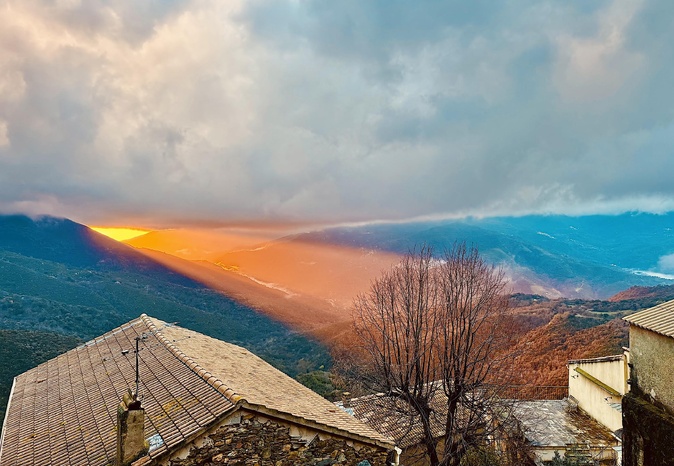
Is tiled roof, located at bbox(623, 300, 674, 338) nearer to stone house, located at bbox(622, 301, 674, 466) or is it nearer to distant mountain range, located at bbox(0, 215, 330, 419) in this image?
stone house, located at bbox(622, 301, 674, 466)

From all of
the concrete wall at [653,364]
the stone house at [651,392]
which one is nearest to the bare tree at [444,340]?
the stone house at [651,392]

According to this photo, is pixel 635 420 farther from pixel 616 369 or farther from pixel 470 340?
pixel 616 369

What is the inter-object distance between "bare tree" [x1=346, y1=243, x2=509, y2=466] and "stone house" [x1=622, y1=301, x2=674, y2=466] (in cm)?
394

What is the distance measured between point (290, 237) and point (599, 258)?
460 ft

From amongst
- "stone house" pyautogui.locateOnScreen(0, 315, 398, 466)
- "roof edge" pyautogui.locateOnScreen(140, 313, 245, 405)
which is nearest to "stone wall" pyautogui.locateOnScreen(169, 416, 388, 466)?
"stone house" pyautogui.locateOnScreen(0, 315, 398, 466)

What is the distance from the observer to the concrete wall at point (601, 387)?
18844mm

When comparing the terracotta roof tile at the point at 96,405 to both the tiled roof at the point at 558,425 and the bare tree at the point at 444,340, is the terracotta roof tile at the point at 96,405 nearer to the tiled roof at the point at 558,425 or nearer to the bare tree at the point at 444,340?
the bare tree at the point at 444,340

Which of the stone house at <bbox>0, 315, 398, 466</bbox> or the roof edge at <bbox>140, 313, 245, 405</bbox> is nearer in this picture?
the stone house at <bbox>0, 315, 398, 466</bbox>

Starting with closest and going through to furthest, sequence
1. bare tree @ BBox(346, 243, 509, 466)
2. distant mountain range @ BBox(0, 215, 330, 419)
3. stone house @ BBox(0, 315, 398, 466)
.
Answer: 1. stone house @ BBox(0, 315, 398, 466)
2. bare tree @ BBox(346, 243, 509, 466)
3. distant mountain range @ BBox(0, 215, 330, 419)

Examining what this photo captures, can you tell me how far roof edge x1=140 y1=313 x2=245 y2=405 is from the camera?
26.9 feet

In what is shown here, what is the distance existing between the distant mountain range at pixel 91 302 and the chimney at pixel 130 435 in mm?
21463

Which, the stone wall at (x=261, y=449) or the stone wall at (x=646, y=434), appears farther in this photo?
the stone wall at (x=646, y=434)

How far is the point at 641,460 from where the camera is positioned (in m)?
10.4

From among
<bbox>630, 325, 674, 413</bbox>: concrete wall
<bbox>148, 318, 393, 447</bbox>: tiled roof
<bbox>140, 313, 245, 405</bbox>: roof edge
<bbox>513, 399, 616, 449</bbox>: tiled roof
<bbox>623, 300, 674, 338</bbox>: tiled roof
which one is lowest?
<bbox>513, 399, 616, 449</bbox>: tiled roof
